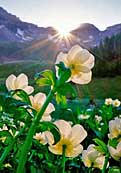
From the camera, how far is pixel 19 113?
52cm

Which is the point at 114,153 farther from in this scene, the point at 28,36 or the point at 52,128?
the point at 28,36

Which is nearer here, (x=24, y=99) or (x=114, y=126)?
(x=24, y=99)

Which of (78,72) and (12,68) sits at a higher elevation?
(12,68)

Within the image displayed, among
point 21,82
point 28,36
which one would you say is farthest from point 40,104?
point 28,36

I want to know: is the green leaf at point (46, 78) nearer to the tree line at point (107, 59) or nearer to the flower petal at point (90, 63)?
the flower petal at point (90, 63)

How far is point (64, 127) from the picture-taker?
579 mm

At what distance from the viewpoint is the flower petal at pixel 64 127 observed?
579 millimetres

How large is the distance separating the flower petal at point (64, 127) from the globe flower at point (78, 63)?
3.2 inches

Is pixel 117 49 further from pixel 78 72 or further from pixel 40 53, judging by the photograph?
pixel 40 53

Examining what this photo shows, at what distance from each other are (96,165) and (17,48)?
89719mm

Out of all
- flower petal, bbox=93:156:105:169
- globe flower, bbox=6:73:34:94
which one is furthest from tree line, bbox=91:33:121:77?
globe flower, bbox=6:73:34:94

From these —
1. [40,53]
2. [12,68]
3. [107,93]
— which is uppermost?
[40,53]

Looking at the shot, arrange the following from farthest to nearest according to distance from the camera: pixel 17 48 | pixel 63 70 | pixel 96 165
Answer: 1. pixel 17 48
2. pixel 96 165
3. pixel 63 70

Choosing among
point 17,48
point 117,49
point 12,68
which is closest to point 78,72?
point 117,49
